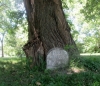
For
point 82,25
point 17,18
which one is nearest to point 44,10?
point 17,18

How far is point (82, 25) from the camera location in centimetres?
4141

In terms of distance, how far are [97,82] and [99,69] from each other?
5.95ft

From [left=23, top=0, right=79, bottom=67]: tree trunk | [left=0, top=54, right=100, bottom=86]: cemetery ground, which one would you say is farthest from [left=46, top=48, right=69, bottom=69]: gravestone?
[left=23, top=0, right=79, bottom=67]: tree trunk

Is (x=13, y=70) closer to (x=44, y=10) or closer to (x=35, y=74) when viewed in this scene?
(x=35, y=74)

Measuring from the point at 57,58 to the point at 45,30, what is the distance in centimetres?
123

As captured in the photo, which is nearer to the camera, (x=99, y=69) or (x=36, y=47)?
(x=99, y=69)

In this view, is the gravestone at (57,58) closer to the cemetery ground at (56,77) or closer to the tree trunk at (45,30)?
the cemetery ground at (56,77)

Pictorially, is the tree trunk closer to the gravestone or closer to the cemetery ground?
the gravestone

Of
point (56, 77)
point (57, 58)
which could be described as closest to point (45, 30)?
point (57, 58)

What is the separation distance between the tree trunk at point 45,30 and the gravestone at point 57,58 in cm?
42

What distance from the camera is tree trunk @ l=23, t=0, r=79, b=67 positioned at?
25.4ft

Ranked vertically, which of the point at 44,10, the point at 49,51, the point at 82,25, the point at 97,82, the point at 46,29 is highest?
the point at 82,25

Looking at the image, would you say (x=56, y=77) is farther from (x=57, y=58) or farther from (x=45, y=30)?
(x=45, y=30)

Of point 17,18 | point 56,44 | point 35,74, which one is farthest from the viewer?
point 17,18
